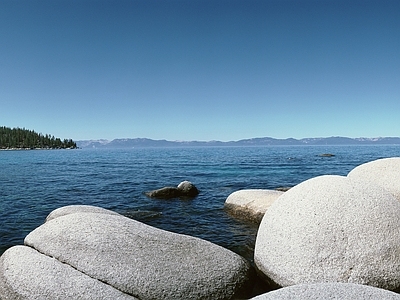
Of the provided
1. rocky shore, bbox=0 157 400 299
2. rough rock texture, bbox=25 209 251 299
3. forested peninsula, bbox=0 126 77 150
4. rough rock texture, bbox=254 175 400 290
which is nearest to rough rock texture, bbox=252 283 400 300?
rocky shore, bbox=0 157 400 299

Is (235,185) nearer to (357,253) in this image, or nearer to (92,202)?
(92,202)

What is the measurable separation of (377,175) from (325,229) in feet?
18.1

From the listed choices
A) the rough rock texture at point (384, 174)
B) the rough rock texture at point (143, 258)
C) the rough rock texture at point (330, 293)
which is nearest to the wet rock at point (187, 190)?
the rough rock texture at point (384, 174)

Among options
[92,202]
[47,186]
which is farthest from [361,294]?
[47,186]

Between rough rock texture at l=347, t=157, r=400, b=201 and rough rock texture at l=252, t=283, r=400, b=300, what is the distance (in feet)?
20.8

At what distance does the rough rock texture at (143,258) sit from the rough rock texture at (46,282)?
0.64ft

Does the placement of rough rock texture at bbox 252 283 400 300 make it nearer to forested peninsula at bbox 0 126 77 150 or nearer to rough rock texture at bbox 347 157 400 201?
rough rock texture at bbox 347 157 400 201

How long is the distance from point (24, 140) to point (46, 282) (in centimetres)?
19342

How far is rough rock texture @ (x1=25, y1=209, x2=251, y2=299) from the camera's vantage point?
610cm

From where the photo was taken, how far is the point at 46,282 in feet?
19.5

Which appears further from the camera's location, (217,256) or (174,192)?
(174,192)

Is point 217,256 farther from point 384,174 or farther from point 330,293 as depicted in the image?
point 384,174

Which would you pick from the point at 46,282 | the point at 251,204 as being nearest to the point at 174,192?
the point at 251,204

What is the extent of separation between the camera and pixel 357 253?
6.45m
